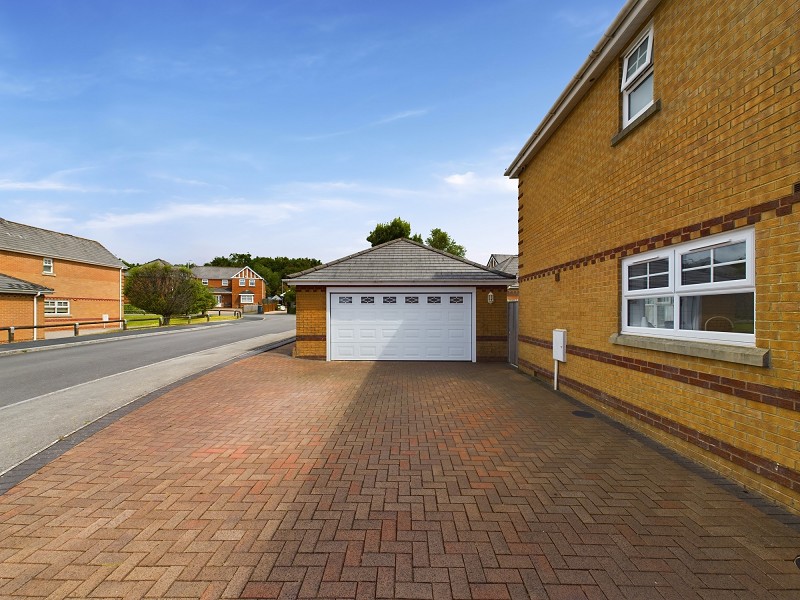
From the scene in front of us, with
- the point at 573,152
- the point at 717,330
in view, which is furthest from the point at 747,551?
the point at 573,152

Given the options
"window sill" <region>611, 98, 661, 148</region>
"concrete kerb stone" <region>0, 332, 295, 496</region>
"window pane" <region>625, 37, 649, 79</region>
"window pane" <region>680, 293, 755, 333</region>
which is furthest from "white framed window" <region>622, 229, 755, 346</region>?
"concrete kerb stone" <region>0, 332, 295, 496</region>

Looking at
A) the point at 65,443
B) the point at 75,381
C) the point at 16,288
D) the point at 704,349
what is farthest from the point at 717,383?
the point at 16,288

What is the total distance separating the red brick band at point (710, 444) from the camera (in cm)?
350

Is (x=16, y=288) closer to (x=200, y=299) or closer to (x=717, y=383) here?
(x=200, y=299)

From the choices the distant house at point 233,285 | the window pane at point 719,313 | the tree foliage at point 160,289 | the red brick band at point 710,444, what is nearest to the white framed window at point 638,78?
the window pane at point 719,313

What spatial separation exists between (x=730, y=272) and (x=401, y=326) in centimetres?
920

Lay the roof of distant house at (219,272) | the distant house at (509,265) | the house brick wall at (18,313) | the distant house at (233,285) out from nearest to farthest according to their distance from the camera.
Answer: the house brick wall at (18,313) → the distant house at (509,265) → the distant house at (233,285) → the roof of distant house at (219,272)

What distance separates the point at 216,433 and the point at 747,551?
236 inches

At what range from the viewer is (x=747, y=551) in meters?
2.88

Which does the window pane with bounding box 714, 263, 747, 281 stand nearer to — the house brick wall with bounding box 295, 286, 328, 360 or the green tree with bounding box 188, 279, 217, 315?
the house brick wall with bounding box 295, 286, 328, 360

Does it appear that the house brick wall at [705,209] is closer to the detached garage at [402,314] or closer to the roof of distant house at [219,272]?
the detached garage at [402,314]

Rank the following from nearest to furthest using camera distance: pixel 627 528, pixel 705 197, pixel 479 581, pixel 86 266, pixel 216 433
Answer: pixel 479 581 → pixel 627 528 → pixel 705 197 → pixel 216 433 → pixel 86 266

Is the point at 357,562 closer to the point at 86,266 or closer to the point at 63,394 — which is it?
the point at 63,394

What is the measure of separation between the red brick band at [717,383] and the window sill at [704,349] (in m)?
0.23
